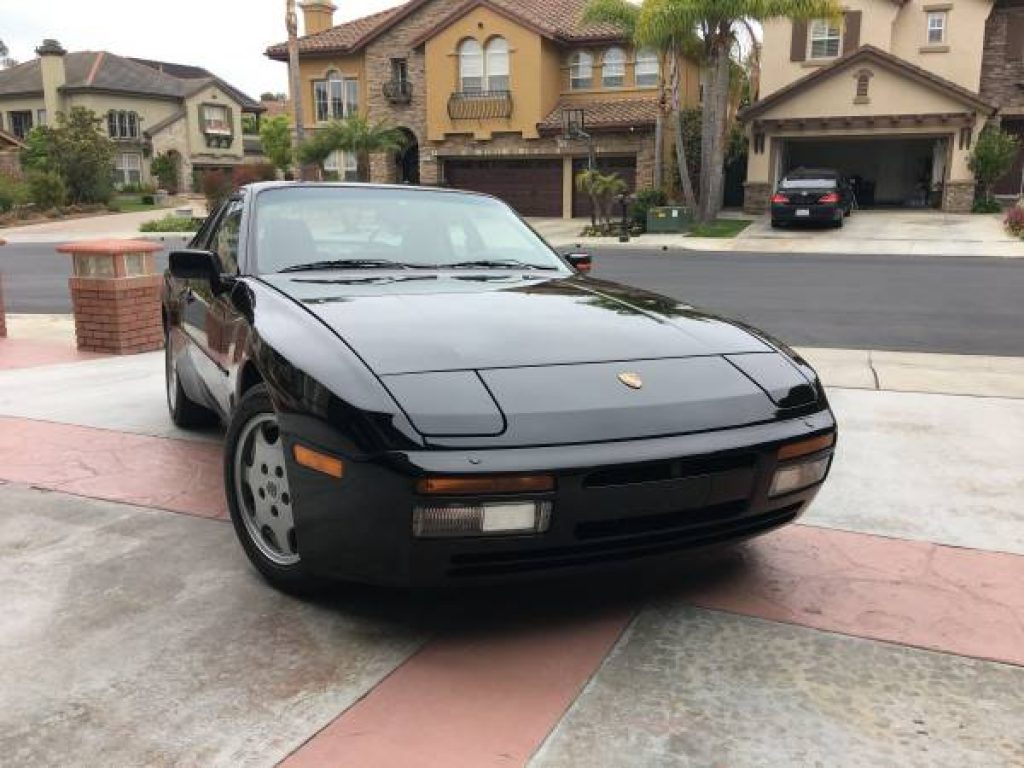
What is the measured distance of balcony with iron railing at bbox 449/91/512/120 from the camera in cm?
3272

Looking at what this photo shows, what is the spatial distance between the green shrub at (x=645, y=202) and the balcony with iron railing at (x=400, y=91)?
1117 cm

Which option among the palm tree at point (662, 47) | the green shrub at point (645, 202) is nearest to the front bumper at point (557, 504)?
the palm tree at point (662, 47)

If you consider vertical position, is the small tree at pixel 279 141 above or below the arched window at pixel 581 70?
below

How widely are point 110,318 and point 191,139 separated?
175 ft

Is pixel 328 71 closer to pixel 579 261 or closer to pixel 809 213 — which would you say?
pixel 809 213

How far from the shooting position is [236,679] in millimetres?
2600

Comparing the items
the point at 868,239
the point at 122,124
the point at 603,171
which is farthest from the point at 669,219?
the point at 122,124

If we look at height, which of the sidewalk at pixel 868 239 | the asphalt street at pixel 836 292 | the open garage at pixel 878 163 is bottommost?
the asphalt street at pixel 836 292

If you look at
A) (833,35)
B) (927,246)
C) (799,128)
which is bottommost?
(927,246)

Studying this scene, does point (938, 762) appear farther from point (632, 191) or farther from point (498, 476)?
point (632, 191)

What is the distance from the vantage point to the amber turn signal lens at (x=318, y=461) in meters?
2.63

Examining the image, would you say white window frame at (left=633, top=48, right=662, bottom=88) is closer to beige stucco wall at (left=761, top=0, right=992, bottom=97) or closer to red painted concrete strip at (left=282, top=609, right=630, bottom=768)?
beige stucco wall at (left=761, top=0, right=992, bottom=97)

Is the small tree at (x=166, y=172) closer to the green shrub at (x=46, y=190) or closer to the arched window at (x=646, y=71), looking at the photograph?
the green shrub at (x=46, y=190)

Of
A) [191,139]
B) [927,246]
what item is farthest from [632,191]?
[191,139]
